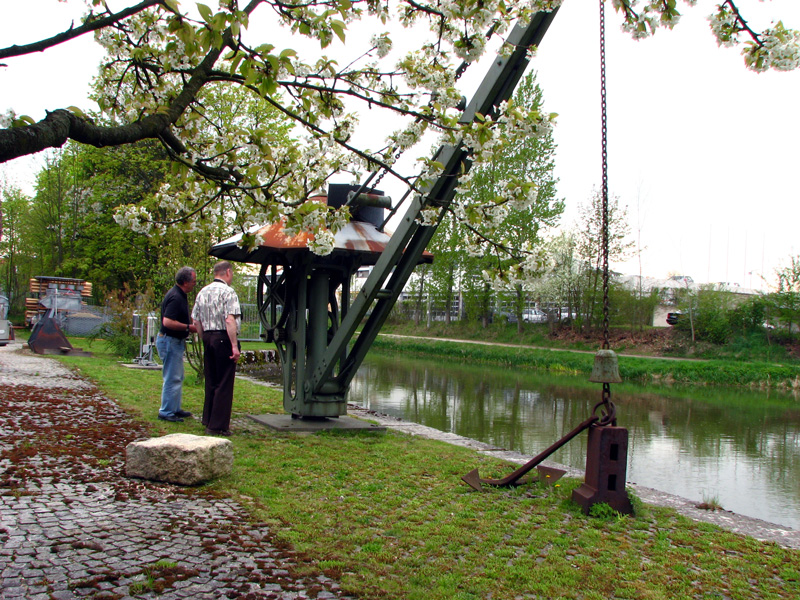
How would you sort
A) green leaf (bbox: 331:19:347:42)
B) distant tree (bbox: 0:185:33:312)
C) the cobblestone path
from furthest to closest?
distant tree (bbox: 0:185:33:312) → green leaf (bbox: 331:19:347:42) → the cobblestone path

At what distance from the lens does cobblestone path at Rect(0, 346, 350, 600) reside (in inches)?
124

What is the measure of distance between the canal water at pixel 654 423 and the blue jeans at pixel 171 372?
5.15m

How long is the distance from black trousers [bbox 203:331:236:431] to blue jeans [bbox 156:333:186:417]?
0.90 meters

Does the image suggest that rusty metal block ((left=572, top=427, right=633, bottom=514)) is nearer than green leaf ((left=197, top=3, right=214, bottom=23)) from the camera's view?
No

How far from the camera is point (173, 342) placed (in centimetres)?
809

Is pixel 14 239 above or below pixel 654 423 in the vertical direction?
above

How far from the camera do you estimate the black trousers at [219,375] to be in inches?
284

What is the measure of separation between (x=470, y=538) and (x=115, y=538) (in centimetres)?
220

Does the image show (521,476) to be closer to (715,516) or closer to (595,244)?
(715,516)

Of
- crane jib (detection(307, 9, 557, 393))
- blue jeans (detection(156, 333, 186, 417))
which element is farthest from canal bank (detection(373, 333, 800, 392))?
blue jeans (detection(156, 333, 186, 417))

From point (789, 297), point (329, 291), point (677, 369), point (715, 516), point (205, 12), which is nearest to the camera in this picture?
point (205, 12)

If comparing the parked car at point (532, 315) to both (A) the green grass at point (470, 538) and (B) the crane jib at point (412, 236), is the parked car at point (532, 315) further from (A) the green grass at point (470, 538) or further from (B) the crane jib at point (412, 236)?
(A) the green grass at point (470, 538)

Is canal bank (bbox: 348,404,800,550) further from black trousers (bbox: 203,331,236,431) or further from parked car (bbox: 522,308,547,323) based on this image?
parked car (bbox: 522,308,547,323)

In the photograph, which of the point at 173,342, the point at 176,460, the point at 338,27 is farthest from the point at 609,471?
the point at 173,342
